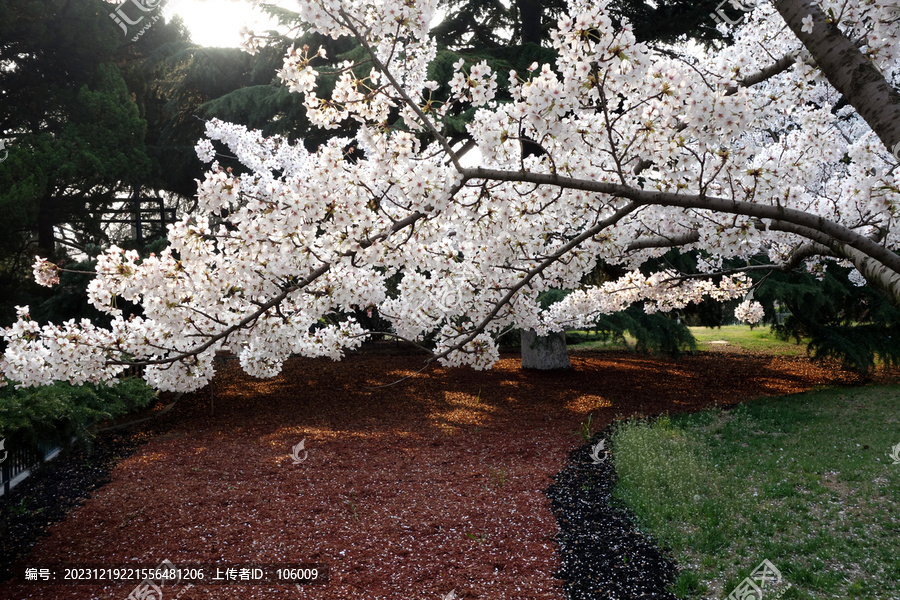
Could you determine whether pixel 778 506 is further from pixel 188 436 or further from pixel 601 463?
pixel 188 436

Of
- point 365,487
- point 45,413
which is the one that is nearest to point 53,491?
point 45,413

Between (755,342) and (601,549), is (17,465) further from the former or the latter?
(755,342)

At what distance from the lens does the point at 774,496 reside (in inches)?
188

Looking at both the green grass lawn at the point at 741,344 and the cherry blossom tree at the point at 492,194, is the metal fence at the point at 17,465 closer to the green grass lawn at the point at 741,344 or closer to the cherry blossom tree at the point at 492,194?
the cherry blossom tree at the point at 492,194

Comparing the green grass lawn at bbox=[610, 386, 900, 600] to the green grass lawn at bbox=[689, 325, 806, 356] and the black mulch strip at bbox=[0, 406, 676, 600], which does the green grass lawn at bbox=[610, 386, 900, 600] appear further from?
the green grass lawn at bbox=[689, 325, 806, 356]

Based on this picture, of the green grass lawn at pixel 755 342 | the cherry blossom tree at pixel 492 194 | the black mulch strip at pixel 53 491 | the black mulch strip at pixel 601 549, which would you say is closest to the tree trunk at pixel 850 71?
the cherry blossom tree at pixel 492 194

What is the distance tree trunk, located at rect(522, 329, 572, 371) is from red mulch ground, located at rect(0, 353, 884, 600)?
0.71 metres

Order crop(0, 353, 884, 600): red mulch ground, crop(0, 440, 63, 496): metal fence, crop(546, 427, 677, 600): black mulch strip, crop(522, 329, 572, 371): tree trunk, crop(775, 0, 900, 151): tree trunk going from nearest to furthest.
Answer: crop(775, 0, 900, 151): tree trunk < crop(546, 427, 677, 600): black mulch strip < crop(0, 353, 884, 600): red mulch ground < crop(0, 440, 63, 496): metal fence < crop(522, 329, 572, 371): tree trunk

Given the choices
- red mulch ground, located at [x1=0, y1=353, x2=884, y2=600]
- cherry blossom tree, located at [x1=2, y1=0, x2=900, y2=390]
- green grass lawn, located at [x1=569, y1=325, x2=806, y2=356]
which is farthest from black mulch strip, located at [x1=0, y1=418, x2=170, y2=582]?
green grass lawn, located at [x1=569, y1=325, x2=806, y2=356]

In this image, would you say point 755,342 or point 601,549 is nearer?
point 601,549

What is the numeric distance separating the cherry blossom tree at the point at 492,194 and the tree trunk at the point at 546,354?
680 cm

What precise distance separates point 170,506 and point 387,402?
173 inches

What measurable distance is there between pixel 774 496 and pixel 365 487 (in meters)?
3.61

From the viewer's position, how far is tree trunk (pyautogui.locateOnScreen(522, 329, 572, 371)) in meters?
10.6
